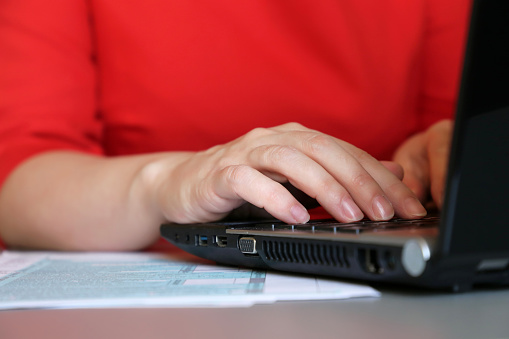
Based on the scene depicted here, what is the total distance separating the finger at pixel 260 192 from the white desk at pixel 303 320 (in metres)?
0.14

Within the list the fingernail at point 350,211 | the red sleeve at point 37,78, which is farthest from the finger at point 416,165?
the red sleeve at point 37,78

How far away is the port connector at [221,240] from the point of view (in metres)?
0.57

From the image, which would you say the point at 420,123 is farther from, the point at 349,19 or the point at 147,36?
the point at 147,36

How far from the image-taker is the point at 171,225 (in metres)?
0.68

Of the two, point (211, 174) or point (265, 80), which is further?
point (265, 80)

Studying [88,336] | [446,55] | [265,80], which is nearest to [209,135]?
[265,80]

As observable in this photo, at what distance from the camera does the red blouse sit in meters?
1.08

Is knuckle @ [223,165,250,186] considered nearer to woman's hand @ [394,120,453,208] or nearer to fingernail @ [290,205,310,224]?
fingernail @ [290,205,310,224]

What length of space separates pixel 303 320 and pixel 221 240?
0.72ft

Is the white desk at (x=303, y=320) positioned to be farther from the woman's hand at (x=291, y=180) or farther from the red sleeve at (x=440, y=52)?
the red sleeve at (x=440, y=52)

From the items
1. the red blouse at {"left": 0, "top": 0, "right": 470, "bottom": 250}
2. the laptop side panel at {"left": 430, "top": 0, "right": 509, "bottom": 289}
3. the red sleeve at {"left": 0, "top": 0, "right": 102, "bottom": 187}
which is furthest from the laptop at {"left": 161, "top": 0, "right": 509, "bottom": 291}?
the red sleeve at {"left": 0, "top": 0, "right": 102, "bottom": 187}

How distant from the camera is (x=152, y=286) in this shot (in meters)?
0.48

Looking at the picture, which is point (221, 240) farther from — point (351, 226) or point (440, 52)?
point (440, 52)

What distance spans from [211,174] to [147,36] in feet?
1.76
